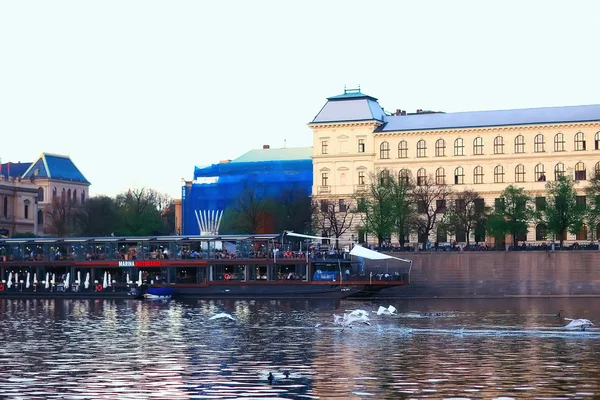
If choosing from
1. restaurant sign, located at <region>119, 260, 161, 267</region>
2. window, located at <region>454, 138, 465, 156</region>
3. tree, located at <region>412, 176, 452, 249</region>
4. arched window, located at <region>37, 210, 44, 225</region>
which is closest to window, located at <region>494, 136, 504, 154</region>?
window, located at <region>454, 138, 465, 156</region>

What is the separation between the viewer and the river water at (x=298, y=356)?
118ft

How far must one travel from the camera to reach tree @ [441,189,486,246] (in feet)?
397

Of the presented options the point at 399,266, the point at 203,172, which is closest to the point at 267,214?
the point at 203,172

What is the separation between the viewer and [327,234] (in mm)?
131000

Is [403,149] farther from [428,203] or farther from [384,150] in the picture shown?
[428,203]

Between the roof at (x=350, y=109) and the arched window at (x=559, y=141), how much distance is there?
2023 centimetres

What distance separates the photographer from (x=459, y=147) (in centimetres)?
13225

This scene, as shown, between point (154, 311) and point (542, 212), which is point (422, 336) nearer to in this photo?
point (154, 311)

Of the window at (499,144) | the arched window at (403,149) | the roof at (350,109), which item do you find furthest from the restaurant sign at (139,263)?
the window at (499,144)

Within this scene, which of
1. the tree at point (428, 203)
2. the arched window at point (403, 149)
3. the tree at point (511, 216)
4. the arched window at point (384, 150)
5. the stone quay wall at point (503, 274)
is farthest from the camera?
the arched window at point (384, 150)

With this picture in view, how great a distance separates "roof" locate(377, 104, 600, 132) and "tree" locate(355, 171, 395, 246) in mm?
9908

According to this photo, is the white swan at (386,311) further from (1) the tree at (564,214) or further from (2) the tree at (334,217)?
(2) the tree at (334,217)

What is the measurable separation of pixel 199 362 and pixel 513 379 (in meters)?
12.0

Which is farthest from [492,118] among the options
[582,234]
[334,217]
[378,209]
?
[334,217]
